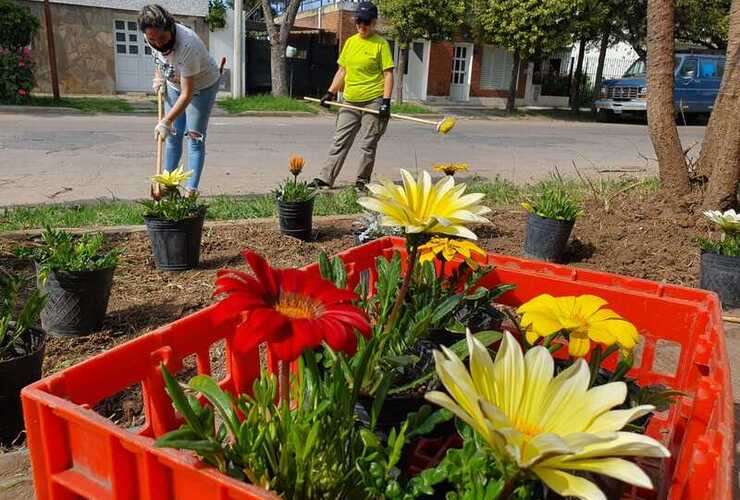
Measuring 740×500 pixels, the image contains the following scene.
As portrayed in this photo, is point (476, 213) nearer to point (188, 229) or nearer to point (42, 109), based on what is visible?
point (188, 229)

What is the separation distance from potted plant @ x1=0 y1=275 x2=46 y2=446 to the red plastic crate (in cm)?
113

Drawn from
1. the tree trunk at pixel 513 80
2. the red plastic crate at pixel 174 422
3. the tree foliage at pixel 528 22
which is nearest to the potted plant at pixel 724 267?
the red plastic crate at pixel 174 422

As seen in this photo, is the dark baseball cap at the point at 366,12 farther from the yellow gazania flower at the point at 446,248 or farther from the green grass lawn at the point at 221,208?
the yellow gazania flower at the point at 446,248

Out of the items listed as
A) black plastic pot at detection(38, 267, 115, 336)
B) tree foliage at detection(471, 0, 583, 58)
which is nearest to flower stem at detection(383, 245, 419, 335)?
black plastic pot at detection(38, 267, 115, 336)

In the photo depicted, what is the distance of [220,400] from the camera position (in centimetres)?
108

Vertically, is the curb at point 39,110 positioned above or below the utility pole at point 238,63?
below

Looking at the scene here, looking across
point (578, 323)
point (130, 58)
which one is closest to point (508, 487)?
point (578, 323)

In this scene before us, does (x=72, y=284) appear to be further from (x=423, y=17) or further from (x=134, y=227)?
(x=423, y=17)

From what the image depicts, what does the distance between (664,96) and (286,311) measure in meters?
5.15

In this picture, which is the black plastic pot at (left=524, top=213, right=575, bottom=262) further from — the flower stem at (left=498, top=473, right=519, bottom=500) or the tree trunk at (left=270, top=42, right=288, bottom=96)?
the tree trunk at (left=270, top=42, right=288, bottom=96)

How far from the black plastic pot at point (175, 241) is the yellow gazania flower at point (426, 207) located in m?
2.95

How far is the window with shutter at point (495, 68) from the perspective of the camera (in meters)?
27.7

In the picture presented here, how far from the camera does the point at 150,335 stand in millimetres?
1270

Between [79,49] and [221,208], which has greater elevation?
[79,49]
